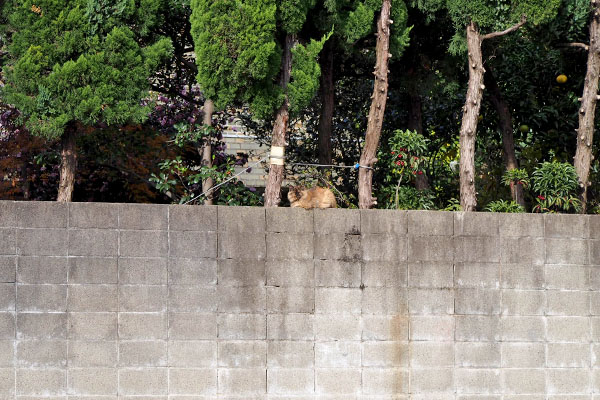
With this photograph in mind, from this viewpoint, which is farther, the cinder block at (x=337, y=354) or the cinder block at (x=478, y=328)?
the cinder block at (x=478, y=328)

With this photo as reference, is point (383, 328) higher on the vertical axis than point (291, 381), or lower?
higher

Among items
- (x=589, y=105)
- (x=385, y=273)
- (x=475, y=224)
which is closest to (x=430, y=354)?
(x=385, y=273)

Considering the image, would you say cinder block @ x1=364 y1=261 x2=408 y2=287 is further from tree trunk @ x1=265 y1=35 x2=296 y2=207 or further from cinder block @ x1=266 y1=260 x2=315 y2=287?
tree trunk @ x1=265 y1=35 x2=296 y2=207

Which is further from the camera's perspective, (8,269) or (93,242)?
(93,242)

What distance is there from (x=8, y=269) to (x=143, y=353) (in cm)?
117

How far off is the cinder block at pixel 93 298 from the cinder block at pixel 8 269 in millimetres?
423

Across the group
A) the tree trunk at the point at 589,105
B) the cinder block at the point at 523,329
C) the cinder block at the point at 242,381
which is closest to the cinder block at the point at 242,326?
the cinder block at the point at 242,381

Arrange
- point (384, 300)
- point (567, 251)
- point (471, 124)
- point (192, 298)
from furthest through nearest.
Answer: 1. point (471, 124)
2. point (567, 251)
3. point (384, 300)
4. point (192, 298)

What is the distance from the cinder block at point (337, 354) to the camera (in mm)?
6297

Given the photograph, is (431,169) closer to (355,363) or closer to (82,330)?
(355,363)

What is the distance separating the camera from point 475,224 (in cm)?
662

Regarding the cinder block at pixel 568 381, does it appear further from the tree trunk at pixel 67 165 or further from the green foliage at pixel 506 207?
the tree trunk at pixel 67 165

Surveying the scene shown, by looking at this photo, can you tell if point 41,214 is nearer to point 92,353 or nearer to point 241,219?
point 92,353

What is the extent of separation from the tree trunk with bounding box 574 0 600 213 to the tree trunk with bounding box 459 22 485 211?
42.4 inches
